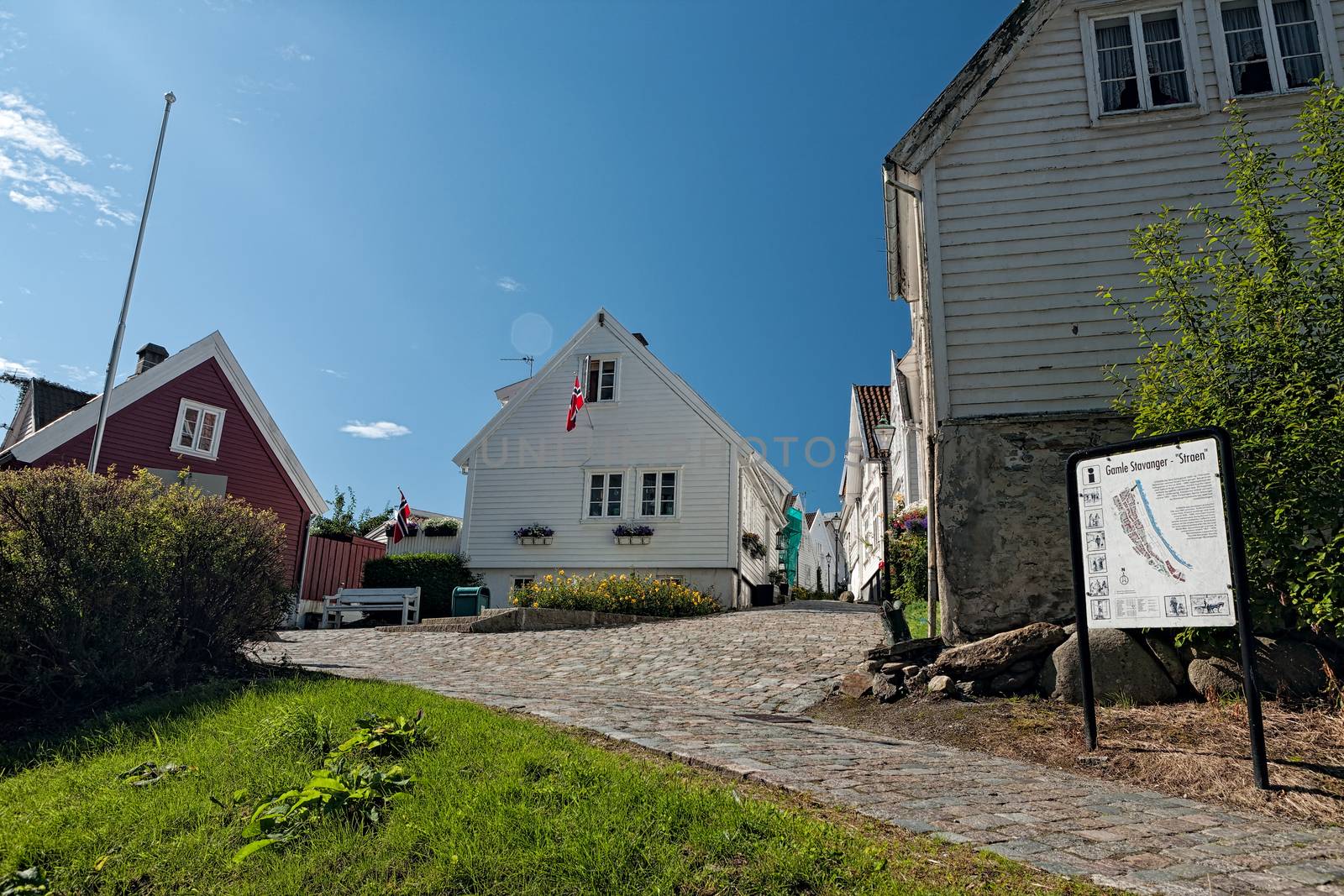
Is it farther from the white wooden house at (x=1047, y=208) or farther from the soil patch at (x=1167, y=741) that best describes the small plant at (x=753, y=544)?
the soil patch at (x=1167, y=741)

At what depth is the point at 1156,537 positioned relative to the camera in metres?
5.91

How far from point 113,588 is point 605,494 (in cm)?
1668

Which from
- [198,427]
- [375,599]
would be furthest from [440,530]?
[375,599]

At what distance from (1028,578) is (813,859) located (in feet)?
20.6

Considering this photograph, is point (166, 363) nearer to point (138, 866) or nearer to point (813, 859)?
point (138, 866)

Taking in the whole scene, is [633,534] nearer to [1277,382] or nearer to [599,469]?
[599,469]

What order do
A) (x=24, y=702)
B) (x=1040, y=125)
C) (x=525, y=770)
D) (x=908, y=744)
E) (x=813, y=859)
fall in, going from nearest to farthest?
(x=813, y=859) → (x=525, y=770) → (x=908, y=744) → (x=24, y=702) → (x=1040, y=125)

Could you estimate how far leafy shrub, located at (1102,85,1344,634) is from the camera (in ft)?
20.1

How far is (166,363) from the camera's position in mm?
23547

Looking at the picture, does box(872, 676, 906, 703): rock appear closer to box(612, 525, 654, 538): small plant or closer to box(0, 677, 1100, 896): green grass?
box(0, 677, 1100, 896): green grass

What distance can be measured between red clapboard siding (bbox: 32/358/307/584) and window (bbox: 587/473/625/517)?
7828mm

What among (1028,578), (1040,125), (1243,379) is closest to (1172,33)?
(1040,125)

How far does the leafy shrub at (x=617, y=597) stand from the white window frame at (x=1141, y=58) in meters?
12.4

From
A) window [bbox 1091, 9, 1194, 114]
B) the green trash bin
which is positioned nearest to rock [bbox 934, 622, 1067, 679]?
window [bbox 1091, 9, 1194, 114]
